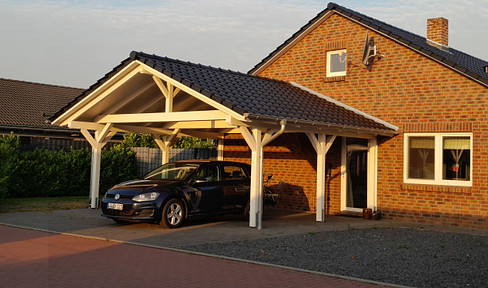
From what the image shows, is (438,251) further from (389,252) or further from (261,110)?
(261,110)

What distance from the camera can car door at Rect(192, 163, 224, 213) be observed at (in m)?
12.8

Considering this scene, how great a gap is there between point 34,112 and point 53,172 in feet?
32.9

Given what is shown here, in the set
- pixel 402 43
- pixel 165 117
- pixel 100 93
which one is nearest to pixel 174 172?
pixel 165 117

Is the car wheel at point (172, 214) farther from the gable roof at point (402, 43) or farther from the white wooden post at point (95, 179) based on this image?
the gable roof at point (402, 43)

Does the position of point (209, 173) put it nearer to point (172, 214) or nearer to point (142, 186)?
point (172, 214)

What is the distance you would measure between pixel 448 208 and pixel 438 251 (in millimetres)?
4576

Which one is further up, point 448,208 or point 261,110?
point 261,110

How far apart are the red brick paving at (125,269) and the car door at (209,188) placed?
131 inches

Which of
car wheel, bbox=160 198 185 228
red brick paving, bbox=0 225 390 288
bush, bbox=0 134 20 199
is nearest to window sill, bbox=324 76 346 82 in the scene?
car wheel, bbox=160 198 185 228

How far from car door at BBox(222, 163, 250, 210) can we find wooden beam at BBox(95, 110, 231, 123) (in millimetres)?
1559

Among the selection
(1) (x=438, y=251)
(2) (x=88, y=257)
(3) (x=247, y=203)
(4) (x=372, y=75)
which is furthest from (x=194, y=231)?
(4) (x=372, y=75)

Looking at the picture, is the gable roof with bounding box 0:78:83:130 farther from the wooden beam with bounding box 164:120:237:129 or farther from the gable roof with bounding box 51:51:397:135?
the gable roof with bounding box 51:51:397:135

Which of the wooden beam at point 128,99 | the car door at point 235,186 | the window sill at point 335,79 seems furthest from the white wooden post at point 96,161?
the window sill at point 335,79

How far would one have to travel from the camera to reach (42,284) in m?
6.65
